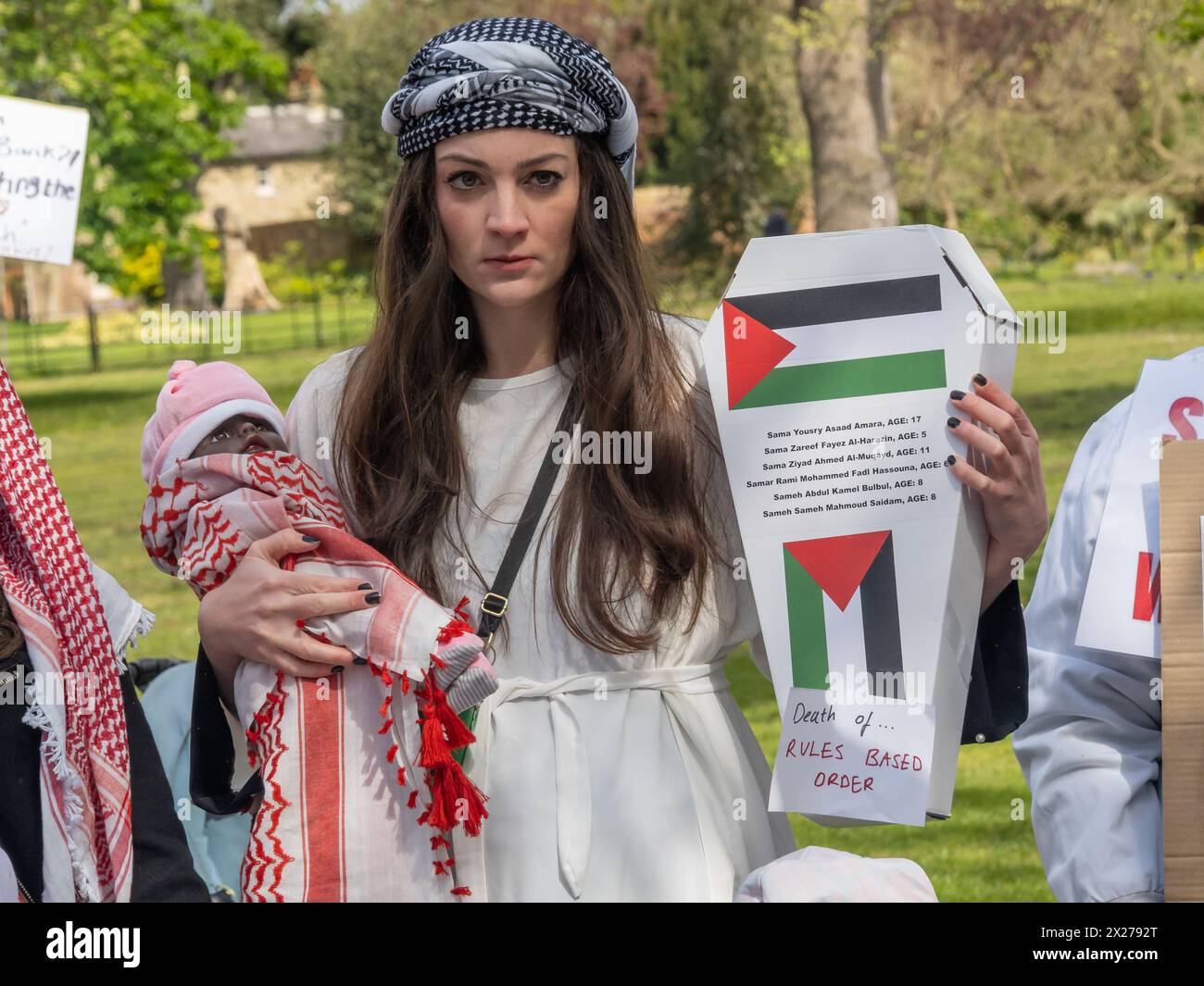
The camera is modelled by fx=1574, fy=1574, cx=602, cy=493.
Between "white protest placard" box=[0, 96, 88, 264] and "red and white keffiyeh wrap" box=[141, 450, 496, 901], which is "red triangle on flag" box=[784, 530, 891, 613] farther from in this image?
"white protest placard" box=[0, 96, 88, 264]

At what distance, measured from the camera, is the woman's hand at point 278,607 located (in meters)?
2.24

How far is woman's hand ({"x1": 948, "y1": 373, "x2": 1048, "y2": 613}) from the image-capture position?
217cm

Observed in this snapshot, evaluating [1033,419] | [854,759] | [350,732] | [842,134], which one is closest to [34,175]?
[350,732]

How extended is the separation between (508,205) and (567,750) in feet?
2.69

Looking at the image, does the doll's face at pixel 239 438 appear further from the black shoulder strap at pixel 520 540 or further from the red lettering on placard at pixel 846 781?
the red lettering on placard at pixel 846 781

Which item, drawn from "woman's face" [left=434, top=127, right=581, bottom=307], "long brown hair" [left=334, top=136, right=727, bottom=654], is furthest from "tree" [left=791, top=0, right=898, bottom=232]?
"woman's face" [left=434, top=127, right=581, bottom=307]

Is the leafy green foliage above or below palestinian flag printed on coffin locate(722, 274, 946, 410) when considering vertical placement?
above

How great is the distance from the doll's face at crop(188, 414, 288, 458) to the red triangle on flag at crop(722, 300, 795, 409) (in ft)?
2.38

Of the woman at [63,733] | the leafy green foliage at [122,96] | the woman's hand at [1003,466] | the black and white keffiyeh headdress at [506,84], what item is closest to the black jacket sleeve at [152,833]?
the woman at [63,733]

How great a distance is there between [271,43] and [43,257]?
1498 inches

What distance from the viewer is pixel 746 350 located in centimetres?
233
